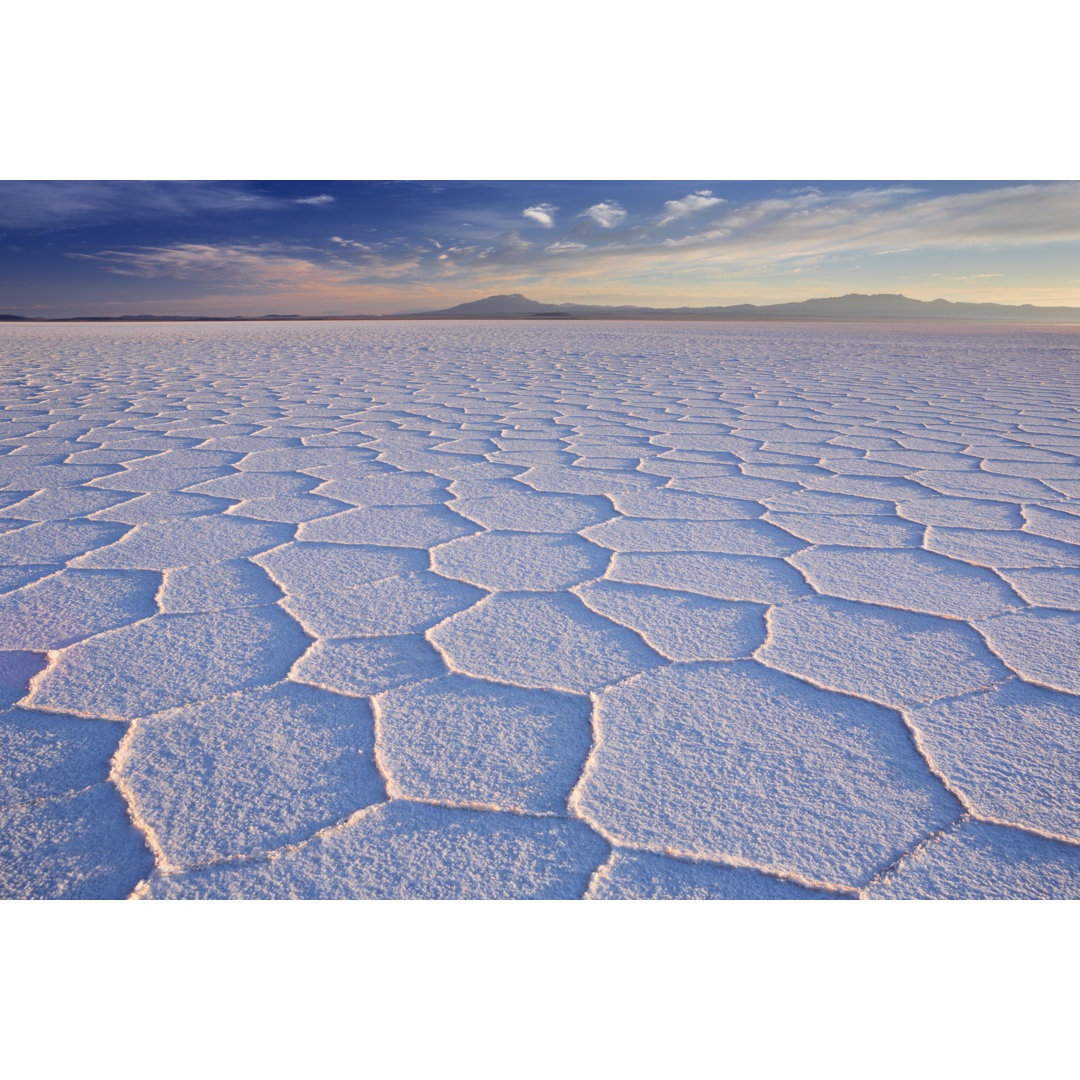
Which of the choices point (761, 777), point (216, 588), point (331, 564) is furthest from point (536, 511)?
point (761, 777)

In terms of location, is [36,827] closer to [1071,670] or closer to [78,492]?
[1071,670]

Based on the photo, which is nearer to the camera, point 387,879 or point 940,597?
point 387,879

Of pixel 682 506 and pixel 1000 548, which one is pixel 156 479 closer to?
pixel 682 506

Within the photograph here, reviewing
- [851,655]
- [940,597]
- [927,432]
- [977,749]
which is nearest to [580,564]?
[851,655]

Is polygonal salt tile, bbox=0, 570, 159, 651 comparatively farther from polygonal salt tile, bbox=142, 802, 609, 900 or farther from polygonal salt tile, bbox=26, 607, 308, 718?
polygonal salt tile, bbox=142, 802, 609, 900

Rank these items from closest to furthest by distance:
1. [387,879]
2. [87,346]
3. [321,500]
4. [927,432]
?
[387,879], [321,500], [927,432], [87,346]

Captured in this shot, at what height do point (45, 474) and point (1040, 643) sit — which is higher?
point (1040, 643)
